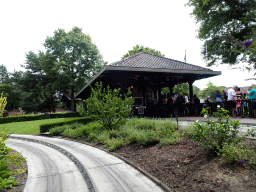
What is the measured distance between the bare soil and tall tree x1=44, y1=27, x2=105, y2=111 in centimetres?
2547

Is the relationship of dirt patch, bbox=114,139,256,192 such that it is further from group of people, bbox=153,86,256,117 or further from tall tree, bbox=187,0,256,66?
tall tree, bbox=187,0,256,66

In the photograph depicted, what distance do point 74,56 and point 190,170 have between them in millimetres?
29111

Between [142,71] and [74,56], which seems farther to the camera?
[74,56]

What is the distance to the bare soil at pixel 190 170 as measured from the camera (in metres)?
2.33

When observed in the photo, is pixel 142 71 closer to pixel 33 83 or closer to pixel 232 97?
pixel 232 97

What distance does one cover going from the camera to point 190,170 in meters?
2.88

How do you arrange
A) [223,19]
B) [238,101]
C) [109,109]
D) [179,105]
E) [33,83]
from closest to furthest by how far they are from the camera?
[109,109] < [238,101] < [179,105] < [223,19] < [33,83]

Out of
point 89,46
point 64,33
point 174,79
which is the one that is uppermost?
point 64,33

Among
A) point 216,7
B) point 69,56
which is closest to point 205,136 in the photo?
point 216,7

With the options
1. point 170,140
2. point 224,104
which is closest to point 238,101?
point 224,104

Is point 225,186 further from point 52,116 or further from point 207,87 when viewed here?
point 207,87

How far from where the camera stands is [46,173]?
3592 mm

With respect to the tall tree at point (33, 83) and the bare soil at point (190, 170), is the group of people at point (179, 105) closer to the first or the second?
the bare soil at point (190, 170)

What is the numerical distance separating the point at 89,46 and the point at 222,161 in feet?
98.7
